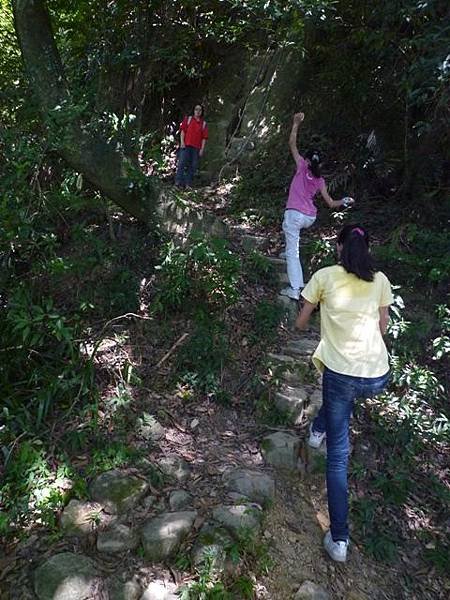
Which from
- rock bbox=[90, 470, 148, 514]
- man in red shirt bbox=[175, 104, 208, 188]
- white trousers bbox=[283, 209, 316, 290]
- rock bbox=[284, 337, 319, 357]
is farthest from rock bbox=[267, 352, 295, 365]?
man in red shirt bbox=[175, 104, 208, 188]

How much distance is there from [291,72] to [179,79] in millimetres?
2522

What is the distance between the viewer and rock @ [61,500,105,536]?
2.83 metres

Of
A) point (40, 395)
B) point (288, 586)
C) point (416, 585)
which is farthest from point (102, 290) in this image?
point (416, 585)

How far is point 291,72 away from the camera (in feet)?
30.4

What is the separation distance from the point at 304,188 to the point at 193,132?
13.6 ft

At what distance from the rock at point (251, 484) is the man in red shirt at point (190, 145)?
255 inches

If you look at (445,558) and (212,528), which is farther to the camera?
(445,558)

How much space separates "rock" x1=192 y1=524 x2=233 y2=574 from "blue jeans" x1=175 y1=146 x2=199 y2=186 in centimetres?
701

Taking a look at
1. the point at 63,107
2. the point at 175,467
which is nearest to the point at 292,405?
the point at 175,467

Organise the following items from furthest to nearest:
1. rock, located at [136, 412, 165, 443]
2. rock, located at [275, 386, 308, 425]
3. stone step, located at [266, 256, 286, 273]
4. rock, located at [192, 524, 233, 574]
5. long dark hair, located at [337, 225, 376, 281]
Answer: stone step, located at [266, 256, 286, 273] → rock, located at [275, 386, 308, 425] → rock, located at [136, 412, 165, 443] → long dark hair, located at [337, 225, 376, 281] → rock, located at [192, 524, 233, 574]

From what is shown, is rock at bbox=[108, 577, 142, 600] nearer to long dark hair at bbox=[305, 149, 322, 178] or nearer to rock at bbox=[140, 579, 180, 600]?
rock at bbox=[140, 579, 180, 600]

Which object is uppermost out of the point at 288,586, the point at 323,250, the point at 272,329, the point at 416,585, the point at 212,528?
the point at 323,250

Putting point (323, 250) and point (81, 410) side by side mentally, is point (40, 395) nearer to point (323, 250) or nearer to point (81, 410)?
point (81, 410)

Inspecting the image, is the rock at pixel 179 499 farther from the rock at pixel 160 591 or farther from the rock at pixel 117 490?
the rock at pixel 160 591
